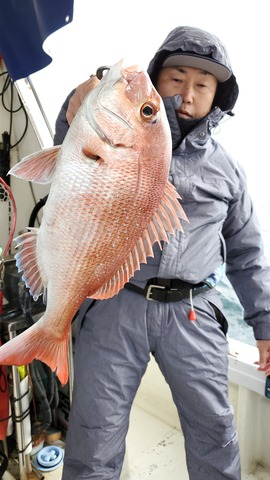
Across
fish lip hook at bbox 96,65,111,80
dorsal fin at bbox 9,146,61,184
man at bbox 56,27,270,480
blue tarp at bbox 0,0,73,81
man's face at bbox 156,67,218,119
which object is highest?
blue tarp at bbox 0,0,73,81

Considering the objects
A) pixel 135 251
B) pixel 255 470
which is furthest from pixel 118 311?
pixel 255 470

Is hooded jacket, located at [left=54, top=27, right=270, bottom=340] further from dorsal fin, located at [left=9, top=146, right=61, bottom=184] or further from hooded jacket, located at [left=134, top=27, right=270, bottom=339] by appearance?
dorsal fin, located at [left=9, top=146, right=61, bottom=184]

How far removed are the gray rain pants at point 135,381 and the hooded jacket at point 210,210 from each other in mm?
200

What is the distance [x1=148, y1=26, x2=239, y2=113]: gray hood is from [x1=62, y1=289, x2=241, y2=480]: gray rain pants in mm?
1057

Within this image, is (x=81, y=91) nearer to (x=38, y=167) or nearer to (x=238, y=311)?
(x=38, y=167)

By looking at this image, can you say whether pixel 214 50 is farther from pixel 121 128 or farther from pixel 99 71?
pixel 121 128

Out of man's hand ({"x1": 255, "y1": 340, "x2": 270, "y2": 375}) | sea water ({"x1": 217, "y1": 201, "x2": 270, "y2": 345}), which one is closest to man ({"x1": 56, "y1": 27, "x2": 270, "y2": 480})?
man's hand ({"x1": 255, "y1": 340, "x2": 270, "y2": 375})

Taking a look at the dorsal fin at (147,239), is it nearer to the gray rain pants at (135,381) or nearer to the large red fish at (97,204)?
the large red fish at (97,204)

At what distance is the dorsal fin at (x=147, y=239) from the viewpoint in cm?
122

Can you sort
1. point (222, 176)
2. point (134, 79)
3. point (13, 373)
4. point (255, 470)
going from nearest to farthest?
point (134, 79)
point (222, 176)
point (13, 373)
point (255, 470)

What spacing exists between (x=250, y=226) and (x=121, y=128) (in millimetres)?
1178

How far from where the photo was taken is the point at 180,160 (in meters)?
1.83

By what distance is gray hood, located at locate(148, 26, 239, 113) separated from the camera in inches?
68.9

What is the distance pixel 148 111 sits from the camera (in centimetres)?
112
